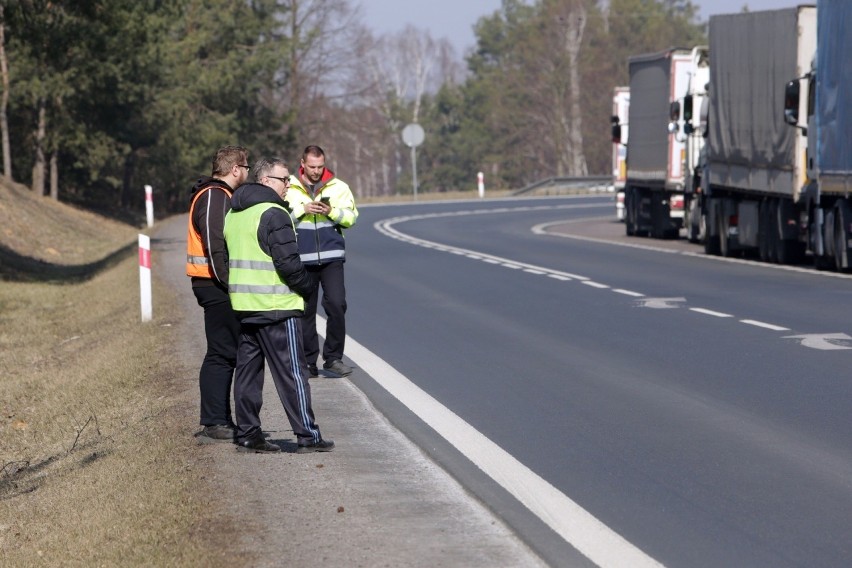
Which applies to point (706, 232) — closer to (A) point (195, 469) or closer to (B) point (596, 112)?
(A) point (195, 469)

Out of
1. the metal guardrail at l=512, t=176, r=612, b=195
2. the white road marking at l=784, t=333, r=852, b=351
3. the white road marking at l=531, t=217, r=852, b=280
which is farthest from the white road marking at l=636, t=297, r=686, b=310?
the metal guardrail at l=512, t=176, r=612, b=195

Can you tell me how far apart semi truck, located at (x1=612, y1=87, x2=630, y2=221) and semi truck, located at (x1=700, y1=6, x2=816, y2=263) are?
10.9m

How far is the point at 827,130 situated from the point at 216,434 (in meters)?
15.8

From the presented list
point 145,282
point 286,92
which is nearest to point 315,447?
point 145,282

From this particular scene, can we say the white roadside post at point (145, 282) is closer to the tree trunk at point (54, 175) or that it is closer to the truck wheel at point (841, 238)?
the truck wheel at point (841, 238)

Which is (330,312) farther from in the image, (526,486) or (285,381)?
(526,486)

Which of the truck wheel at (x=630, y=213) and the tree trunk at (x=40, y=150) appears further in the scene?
the tree trunk at (x=40, y=150)

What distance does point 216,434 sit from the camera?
9.50 meters

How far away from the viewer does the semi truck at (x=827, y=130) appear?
22453 mm

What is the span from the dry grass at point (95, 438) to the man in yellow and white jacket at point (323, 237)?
1.20m

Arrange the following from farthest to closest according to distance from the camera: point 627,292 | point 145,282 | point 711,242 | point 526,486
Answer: point 711,242 < point 627,292 < point 145,282 < point 526,486

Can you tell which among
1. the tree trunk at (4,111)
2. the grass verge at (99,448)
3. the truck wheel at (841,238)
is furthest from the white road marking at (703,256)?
the tree trunk at (4,111)

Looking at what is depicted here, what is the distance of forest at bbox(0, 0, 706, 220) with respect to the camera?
44250 mm

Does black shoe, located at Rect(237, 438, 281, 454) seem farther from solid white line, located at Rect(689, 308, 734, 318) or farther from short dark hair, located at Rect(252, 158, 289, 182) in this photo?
solid white line, located at Rect(689, 308, 734, 318)
